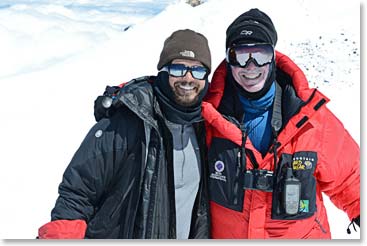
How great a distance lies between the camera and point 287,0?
6.39 metres

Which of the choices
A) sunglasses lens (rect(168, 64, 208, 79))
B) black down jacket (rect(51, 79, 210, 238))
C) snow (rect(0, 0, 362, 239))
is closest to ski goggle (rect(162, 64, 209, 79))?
sunglasses lens (rect(168, 64, 208, 79))

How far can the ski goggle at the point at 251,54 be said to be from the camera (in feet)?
6.42

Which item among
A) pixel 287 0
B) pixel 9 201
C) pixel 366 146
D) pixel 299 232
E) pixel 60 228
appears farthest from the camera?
pixel 287 0

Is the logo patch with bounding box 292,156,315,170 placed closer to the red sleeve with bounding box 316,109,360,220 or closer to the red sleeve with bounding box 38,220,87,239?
the red sleeve with bounding box 316,109,360,220

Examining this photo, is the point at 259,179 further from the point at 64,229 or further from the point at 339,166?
the point at 64,229

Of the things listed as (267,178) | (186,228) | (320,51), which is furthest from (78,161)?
(320,51)

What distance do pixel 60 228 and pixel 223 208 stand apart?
2.33ft

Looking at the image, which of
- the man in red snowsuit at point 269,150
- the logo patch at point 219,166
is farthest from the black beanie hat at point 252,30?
the logo patch at point 219,166

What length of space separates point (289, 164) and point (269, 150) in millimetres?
101

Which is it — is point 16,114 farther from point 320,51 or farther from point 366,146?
point 366,146

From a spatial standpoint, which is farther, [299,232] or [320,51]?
[320,51]

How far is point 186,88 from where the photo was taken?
1936 mm

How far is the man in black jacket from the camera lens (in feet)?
6.10

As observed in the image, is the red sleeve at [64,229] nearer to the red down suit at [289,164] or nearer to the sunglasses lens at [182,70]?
the red down suit at [289,164]
